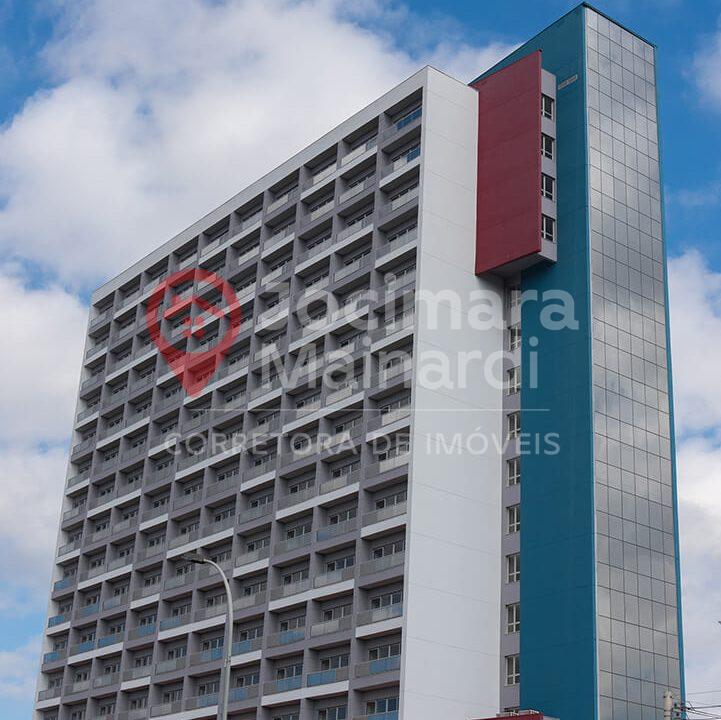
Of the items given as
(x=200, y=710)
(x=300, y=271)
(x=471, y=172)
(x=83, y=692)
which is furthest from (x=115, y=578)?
(x=471, y=172)

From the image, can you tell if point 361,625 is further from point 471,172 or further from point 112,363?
A: point 112,363

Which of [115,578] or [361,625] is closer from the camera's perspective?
[361,625]

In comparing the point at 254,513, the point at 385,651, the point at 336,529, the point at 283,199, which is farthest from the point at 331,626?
the point at 283,199

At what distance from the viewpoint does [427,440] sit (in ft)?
239

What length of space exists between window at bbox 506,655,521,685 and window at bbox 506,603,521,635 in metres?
1.58

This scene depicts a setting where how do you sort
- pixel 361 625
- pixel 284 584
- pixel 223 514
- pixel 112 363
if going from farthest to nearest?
1. pixel 112 363
2. pixel 223 514
3. pixel 284 584
4. pixel 361 625

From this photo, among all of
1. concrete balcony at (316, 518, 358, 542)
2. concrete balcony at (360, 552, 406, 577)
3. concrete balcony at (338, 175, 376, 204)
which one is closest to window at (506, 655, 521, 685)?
concrete balcony at (360, 552, 406, 577)

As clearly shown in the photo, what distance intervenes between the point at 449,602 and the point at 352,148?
3688 cm

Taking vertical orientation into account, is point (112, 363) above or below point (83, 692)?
above

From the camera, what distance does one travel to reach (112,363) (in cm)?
11100

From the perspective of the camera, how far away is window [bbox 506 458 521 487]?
243 feet

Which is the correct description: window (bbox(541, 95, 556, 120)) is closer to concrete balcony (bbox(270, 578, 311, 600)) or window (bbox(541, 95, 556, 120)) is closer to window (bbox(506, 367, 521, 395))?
window (bbox(506, 367, 521, 395))

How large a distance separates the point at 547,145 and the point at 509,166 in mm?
2878

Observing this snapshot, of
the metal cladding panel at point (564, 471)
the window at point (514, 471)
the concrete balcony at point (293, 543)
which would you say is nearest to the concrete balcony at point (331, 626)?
the concrete balcony at point (293, 543)
